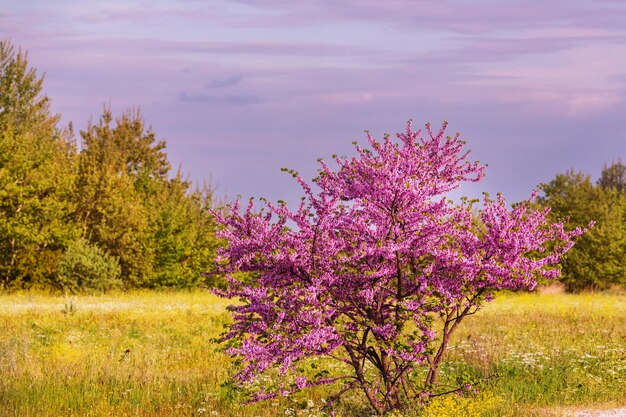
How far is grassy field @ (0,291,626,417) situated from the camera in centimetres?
1327

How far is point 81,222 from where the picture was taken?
47812 mm

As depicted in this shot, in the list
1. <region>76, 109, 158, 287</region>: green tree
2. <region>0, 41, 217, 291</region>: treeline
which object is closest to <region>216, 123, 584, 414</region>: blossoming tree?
<region>0, 41, 217, 291</region>: treeline

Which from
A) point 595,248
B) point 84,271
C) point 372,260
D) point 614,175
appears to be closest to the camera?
point 372,260

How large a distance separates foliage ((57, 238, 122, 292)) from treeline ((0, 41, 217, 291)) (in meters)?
0.05

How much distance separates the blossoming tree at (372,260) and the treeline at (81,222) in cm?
2881

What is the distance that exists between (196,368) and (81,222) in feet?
108

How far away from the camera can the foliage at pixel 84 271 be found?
41.5 m

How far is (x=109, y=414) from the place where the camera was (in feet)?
41.6

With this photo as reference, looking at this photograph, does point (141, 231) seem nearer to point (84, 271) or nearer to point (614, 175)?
point (84, 271)

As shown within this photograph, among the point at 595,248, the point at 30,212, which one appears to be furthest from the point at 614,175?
the point at 30,212

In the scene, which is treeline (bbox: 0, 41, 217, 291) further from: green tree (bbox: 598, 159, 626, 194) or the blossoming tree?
green tree (bbox: 598, 159, 626, 194)

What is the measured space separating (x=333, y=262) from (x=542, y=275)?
3.09 m

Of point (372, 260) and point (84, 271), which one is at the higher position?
point (372, 260)

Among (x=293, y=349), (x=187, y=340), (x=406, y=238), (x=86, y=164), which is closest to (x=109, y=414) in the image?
(x=293, y=349)
